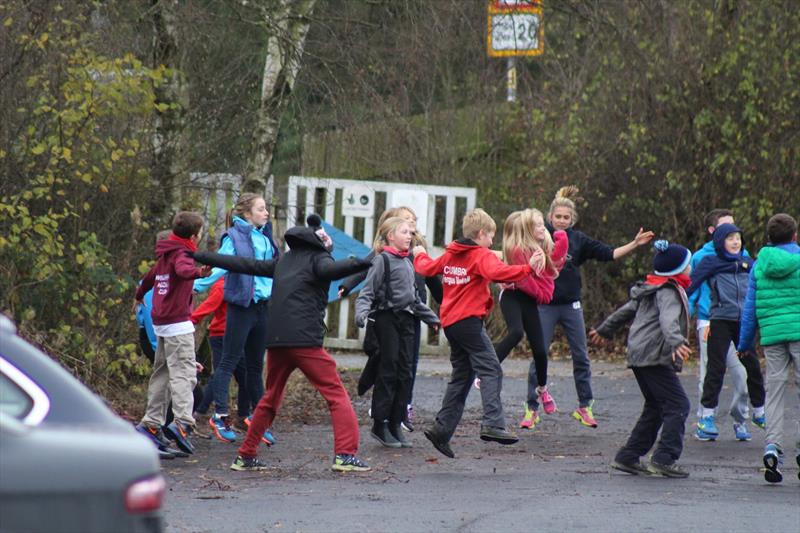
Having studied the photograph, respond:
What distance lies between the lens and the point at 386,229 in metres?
10.6

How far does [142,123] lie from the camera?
41.5 feet

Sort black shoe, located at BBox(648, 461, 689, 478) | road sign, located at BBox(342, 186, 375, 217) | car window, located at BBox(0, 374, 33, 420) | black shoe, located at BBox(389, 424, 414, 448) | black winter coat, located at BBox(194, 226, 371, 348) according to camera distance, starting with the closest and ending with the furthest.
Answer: car window, located at BBox(0, 374, 33, 420)
black winter coat, located at BBox(194, 226, 371, 348)
black shoe, located at BBox(648, 461, 689, 478)
black shoe, located at BBox(389, 424, 414, 448)
road sign, located at BBox(342, 186, 375, 217)

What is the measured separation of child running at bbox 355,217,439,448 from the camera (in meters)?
10.6

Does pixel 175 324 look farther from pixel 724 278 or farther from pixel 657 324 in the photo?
pixel 724 278

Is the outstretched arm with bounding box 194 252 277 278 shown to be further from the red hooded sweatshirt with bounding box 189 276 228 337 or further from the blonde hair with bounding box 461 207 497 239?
the red hooded sweatshirt with bounding box 189 276 228 337

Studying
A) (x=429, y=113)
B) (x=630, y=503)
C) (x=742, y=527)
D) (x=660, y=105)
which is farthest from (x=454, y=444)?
(x=429, y=113)

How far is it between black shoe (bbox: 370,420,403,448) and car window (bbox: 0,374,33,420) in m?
6.40

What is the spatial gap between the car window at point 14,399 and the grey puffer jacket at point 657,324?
5.68 meters

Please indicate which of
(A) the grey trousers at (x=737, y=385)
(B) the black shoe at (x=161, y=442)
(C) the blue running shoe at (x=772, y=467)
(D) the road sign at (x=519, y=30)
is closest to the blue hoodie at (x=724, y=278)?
(A) the grey trousers at (x=737, y=385)

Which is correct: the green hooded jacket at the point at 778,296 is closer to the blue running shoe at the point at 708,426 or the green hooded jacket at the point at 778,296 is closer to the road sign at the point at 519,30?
the blue running shoe at the point at 708,426

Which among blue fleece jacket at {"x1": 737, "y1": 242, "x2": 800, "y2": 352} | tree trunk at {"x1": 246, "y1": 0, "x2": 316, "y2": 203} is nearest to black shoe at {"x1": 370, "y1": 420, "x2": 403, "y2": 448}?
blue fleece jacket at {"x1": 737, "y1": 242, "x2": 800, "y2": 352}

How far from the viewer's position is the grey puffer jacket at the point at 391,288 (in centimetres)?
1053

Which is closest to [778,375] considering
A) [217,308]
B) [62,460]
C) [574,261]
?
[574,261]

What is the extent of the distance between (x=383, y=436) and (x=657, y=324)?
94.9 inches
